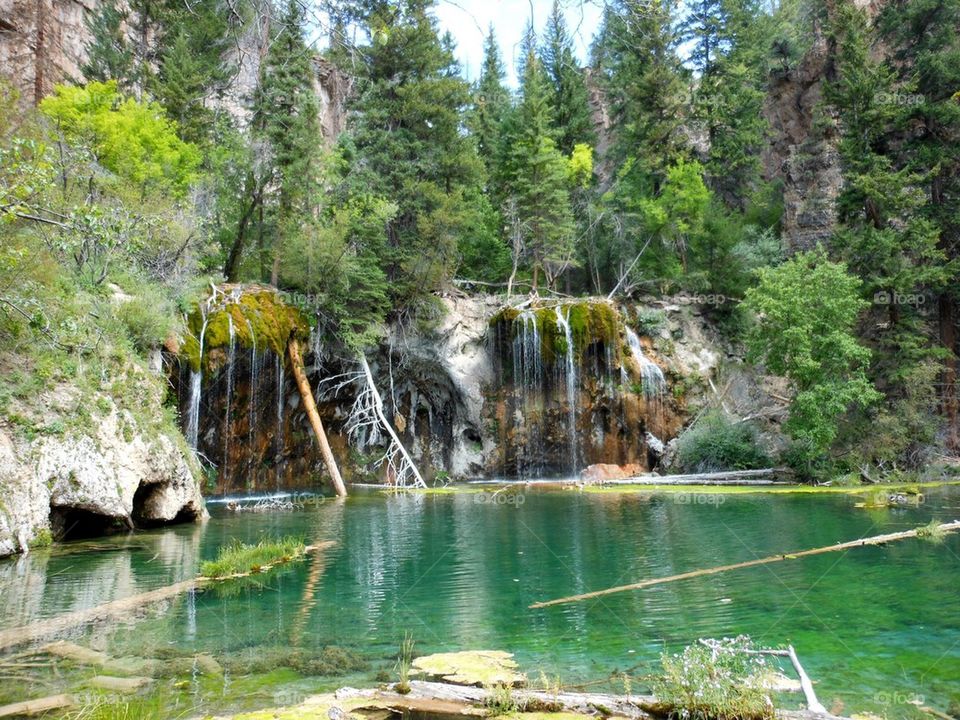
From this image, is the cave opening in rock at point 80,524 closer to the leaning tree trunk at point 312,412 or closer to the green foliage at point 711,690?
the leaning tree trunk at point 312,412

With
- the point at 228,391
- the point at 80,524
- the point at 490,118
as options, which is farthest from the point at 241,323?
the point at 490,118

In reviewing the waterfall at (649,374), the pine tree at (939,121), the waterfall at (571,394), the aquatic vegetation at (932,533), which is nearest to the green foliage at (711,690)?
the aquatic vegetation at (932,533)

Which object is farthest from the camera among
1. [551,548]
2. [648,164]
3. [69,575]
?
[648,164]

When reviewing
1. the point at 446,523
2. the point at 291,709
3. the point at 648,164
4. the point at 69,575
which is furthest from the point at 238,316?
the point at 648,164

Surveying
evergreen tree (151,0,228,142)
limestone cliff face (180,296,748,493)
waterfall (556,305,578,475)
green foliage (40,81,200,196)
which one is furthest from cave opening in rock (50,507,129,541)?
evergreen tree (151,0,228,142)

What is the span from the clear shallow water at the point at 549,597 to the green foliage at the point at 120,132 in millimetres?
12512

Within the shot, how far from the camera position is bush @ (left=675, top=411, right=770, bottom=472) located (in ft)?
77.0

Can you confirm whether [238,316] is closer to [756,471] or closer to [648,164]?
[756,471]

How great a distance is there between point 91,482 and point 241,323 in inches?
434

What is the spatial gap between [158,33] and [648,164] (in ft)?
78.8

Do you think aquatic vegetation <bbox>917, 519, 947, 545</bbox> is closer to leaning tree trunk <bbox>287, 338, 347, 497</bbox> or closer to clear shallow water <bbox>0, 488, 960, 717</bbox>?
clear shallow water <bbox>0, 488, 960, 717</bbox>

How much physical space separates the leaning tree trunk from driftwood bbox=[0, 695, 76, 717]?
1695cm

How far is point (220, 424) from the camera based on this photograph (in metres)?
22.3

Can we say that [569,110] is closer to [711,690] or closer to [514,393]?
[514,393]
